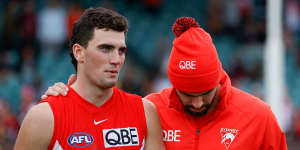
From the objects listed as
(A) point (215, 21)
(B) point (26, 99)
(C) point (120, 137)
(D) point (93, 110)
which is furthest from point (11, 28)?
(C) point (120, 137)

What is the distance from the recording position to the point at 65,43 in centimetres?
1206

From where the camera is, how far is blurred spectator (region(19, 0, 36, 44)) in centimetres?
1174

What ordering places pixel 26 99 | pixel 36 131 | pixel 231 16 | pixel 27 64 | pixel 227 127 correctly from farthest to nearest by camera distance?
pixel 231 16 → pixel 27 64 → pixel 26 99 → pixel 227 127 → pixel 36 131

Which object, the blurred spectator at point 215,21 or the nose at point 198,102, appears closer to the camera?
the nose at point 198,102

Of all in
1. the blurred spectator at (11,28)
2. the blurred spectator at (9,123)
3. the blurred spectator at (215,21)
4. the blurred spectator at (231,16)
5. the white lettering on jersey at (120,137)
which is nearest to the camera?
the white lettering on jersey at (120,137)

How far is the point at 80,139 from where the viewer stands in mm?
3725

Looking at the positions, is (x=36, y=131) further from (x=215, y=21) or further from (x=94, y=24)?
(x=215, y=21)

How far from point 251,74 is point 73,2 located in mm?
5037

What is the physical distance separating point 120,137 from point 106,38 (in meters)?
0.77

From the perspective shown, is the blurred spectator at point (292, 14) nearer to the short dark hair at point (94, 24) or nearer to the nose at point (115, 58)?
the short dark hair at point (94, 24)

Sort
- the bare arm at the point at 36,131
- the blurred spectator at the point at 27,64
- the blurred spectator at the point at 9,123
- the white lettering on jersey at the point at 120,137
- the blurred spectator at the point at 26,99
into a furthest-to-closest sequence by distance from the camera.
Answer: the blurred spectator at the point at 27,64, the blurred spectator at the point at 26,99, the blurred spectator at the point at 9,123, the white lettering on jersey at the point at 120,137, the bare arm at the point at 36,131

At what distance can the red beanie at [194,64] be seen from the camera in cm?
381

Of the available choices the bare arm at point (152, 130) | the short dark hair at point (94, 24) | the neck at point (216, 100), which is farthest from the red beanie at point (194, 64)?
the short dark hair at point (94, 24)

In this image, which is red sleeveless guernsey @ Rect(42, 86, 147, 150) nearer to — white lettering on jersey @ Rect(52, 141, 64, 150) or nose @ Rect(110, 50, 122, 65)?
white lettering on jersey @ Rect(52, 141, 64, 150)
